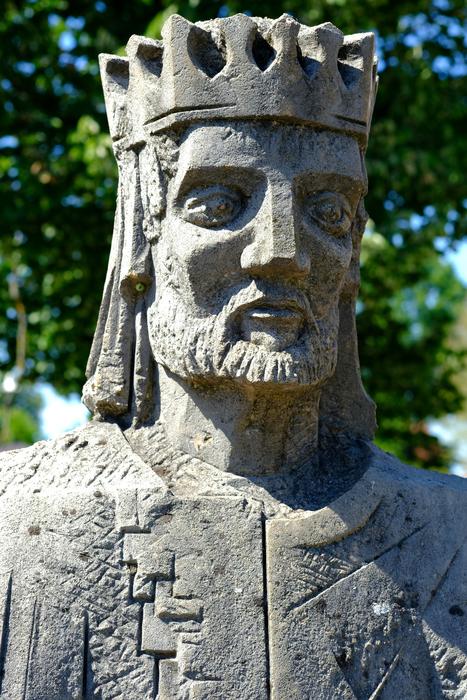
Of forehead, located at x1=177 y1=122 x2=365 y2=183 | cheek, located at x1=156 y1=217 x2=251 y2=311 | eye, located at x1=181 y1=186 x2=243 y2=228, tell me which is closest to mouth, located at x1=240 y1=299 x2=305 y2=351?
cheek, located at x1=156 y1=217 x2=251 y2=311

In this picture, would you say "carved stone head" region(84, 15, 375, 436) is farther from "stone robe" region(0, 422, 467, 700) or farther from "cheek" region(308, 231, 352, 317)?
"stone robe" region(0, 422, 467, 700)

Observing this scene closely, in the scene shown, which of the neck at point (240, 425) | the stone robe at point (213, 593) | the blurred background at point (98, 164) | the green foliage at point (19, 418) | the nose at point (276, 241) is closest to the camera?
the stone robe at point (213, 593)

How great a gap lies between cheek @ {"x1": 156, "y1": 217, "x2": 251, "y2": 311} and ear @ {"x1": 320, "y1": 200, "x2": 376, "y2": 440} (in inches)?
26.2

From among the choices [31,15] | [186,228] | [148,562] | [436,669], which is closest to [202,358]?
[186,228]

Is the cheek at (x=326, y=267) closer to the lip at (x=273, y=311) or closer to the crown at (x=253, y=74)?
the lip at (x=273, y=311)

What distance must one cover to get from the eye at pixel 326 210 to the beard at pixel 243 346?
0.90 feet

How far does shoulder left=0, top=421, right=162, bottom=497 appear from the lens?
4.35 m

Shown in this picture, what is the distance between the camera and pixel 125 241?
4652mm

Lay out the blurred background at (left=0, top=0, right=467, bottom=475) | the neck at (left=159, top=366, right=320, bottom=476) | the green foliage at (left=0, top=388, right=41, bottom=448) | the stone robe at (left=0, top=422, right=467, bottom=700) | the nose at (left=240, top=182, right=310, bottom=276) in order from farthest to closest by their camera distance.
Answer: the green foliage at (left=0, top=388, right=41, bottom=448), the blurred background at (left=0, top=0, right=467, bottom=475), the neck at (left=159, top=366, right=320, bottom=476), the nose at (left=240, top=182, right=310, bottom=276), the stone robe at (left=0, top=422, right=467, bottom=700)

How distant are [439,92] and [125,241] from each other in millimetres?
6135

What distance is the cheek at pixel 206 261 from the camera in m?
4.25

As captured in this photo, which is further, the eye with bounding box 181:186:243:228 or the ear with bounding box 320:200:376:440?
the ear with bounding box 320:200:376:440

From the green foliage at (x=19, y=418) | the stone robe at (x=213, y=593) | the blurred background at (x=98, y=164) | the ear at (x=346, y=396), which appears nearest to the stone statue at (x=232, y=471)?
the stone robe at (x=213, y=593)

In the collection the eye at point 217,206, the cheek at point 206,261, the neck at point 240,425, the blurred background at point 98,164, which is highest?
the blurred background at point 98,164
